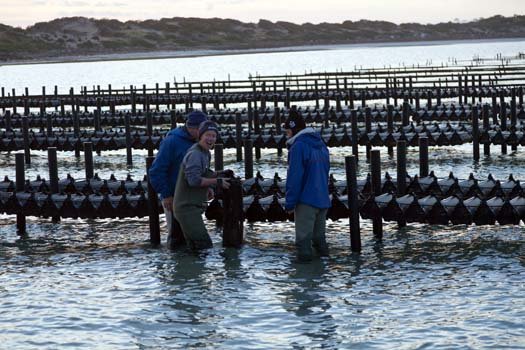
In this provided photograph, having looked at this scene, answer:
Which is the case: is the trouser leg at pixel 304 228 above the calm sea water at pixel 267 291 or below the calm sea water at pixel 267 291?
above

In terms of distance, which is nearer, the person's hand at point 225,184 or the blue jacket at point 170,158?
the blue jacket at point 170,158

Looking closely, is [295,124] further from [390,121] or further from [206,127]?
[390,121]

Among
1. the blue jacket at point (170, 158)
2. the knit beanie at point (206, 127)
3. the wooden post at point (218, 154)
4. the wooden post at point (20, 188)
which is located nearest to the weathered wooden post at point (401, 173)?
the wooden post at point (218, 154)

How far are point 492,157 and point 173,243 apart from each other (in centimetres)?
1983

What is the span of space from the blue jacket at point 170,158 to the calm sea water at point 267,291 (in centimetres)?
144

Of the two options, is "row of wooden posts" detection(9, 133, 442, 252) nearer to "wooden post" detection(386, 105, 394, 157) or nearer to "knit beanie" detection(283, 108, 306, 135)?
"knit beanie" detection(283, 108, 306, 135)

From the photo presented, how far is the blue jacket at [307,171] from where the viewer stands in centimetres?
1392

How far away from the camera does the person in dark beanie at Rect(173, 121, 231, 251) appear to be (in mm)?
14352

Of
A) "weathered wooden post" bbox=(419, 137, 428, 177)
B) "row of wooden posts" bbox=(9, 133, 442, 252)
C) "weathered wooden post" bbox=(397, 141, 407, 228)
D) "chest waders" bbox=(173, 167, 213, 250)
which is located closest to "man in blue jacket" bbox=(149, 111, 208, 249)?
"chest waders" bbox=(173, 167, 213, 250)

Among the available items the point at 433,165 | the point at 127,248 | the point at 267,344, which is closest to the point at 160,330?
the point at 267,344

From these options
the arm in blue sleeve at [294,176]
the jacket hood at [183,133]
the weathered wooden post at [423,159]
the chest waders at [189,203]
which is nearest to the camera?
the arm in blue sleeve at [294,176]

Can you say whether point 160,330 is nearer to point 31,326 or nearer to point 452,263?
point 31,326

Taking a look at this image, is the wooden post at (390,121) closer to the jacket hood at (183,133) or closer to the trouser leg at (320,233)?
the trouser leg at (320,233)

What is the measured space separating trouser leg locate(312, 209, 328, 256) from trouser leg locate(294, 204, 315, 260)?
0.17 m
